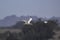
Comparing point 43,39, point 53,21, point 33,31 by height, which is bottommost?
point 43,39

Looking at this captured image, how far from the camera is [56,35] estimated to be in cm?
175

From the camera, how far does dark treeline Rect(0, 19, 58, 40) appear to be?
66.7 inches

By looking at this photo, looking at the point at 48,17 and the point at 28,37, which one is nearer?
the point at 28,37

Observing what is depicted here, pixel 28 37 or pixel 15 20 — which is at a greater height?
pixel 15 20

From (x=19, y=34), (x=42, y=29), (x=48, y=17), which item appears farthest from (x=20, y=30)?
(x=48, y=17)

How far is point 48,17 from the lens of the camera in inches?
72.1

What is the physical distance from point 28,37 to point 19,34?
0.14 metres

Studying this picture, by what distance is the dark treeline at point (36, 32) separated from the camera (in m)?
1.69

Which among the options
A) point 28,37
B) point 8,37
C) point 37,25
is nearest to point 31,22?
point 37,25

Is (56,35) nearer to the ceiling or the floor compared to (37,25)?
nearer to the floor

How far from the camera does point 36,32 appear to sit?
174 centimetres

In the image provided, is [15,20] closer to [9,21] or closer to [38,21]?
[9,21]

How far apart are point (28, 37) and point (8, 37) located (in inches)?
11.1

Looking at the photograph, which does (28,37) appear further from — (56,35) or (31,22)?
(56,35)
